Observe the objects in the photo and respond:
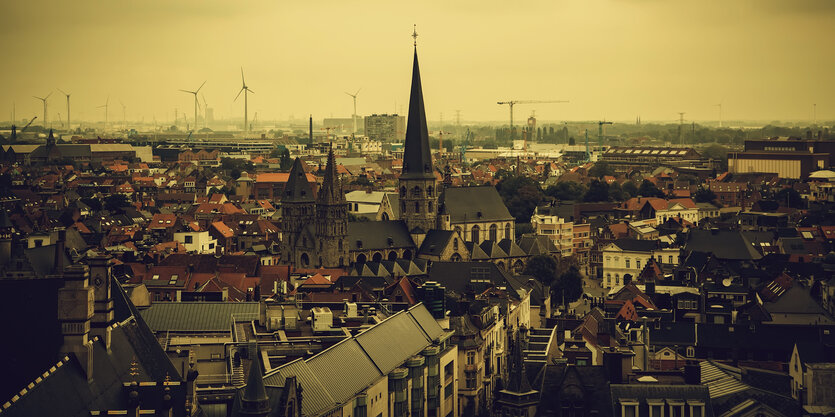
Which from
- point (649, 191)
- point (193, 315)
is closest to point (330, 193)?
point (193, 315)

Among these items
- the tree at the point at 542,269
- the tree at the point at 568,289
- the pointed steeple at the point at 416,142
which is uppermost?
the pointed steeple at the point at 416,142

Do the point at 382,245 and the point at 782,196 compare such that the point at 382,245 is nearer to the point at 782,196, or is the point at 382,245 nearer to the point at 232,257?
the point at 232,257

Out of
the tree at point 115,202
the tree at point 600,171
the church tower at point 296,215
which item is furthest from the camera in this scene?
the tree at point 600,171

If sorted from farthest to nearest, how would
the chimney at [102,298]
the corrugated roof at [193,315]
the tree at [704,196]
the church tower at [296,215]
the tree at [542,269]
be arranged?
the tree at [704,196]
the tree at [542,269]
the church tower at [296,215]
the corrugated roof at [193,315]
the chimney at [102,298]

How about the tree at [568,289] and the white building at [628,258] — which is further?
the white building at [628,258]

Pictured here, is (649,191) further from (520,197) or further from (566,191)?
(520,197)

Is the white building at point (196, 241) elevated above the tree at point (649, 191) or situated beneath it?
situated beneath

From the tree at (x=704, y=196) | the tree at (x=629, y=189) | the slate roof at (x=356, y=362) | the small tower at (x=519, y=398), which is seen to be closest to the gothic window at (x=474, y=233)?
the tree at (x=704, y=196)

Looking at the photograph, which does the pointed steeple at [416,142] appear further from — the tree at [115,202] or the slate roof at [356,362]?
the slate roof at [356,362]
